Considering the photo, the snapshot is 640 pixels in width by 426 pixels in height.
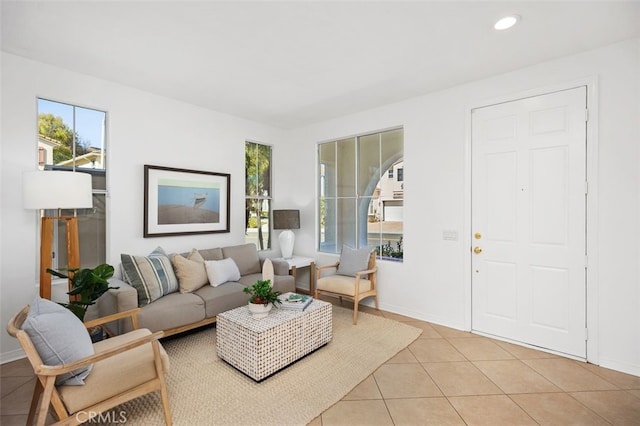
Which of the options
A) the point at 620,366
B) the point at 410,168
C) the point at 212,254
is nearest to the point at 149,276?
the point at 212,254

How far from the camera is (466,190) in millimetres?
3371

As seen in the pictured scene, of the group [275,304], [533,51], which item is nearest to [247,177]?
[275,304]

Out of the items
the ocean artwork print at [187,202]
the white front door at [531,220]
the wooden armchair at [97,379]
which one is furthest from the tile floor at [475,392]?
the ocean artwork print at [187,202]

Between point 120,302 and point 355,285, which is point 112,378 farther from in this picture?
point 355,285

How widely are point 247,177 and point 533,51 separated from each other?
3.78 metres

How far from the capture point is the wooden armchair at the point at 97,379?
1493mm

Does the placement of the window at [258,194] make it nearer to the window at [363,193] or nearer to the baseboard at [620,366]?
the window at [363,193]

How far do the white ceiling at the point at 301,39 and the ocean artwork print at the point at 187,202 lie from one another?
114cm

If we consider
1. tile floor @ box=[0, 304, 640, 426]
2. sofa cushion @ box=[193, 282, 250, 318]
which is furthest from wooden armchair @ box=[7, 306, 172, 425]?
sofa cushion @ box=[193, 282, 250, 318]

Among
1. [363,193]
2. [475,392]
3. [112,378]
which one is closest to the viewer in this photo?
[112,378]

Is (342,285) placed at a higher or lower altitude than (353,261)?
lower

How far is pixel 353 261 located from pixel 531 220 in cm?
205

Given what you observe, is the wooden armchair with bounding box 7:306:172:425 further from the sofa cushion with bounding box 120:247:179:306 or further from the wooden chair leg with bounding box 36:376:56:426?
the sofa cushion with bounding box 120:247:179:306

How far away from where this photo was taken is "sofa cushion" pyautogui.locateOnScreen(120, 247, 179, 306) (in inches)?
113
